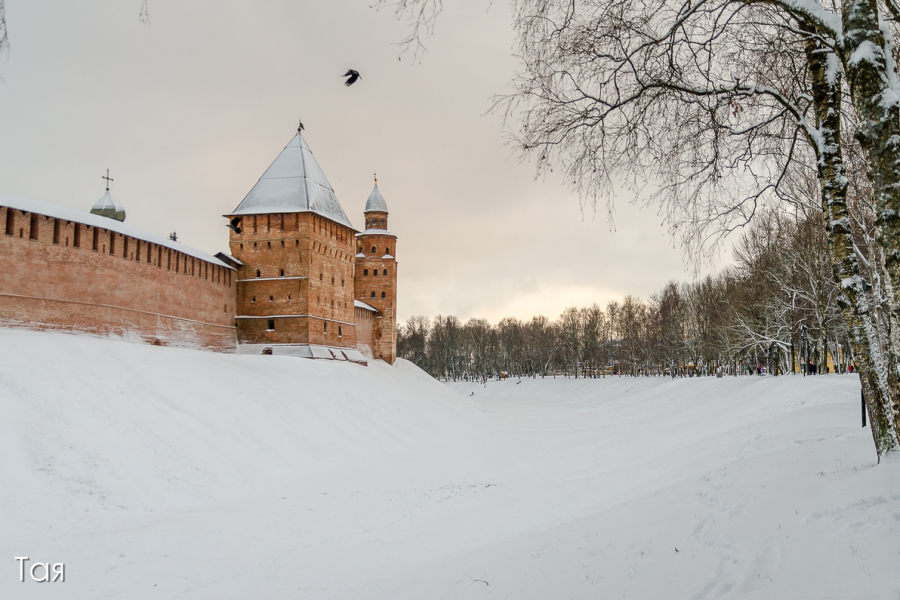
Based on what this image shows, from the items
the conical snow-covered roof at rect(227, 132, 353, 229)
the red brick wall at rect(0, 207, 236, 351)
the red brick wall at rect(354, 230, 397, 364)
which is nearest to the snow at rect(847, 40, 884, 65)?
the red brick wall at rect(0, 207, 236, 351)

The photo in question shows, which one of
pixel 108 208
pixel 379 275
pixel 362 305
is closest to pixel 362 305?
pixel 362 305

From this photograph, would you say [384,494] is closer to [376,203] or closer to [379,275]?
[379,275]

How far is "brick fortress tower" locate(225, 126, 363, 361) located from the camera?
25.4m

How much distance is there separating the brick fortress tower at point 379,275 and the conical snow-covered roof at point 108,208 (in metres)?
15.5

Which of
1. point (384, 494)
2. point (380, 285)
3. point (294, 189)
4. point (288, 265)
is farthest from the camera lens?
point (380, 285)

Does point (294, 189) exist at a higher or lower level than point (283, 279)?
higher

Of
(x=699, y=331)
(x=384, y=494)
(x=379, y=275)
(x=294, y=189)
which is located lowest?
(x=384, y=494)

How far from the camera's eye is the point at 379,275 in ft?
134

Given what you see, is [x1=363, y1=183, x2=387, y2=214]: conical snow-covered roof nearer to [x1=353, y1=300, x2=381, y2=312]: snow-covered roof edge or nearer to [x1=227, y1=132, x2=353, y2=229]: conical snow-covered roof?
[x1=353, y1=300, x2=381, y2=312]: snow-covered roof edge

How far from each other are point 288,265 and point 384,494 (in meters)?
16.5

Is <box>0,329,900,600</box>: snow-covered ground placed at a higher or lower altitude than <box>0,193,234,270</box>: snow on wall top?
lower

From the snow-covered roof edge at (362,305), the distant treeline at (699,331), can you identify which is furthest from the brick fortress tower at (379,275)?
the distant treeline at (699,331)

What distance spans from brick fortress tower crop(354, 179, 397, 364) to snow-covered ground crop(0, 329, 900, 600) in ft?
56.8

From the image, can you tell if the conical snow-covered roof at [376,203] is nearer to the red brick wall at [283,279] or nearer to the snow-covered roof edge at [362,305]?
the snow-covered roof edge at [362,305]
